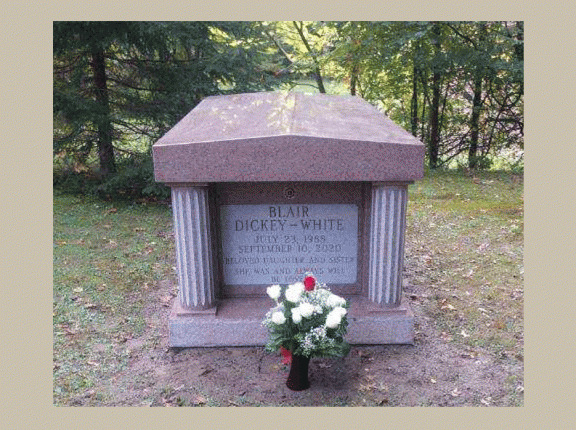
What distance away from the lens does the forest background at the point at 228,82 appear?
867 cm

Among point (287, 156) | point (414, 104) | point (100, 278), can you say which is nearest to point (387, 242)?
point (287, 156)

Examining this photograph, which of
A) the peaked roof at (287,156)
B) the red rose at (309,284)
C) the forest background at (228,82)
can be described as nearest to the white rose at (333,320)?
the red rose at (309,284)

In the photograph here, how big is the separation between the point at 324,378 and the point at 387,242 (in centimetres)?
120

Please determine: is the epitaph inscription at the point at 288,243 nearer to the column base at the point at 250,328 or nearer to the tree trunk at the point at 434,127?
the column base at the point at 250,328

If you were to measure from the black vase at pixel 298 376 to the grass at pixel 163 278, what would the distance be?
245mm

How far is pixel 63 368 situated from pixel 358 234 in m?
2.71

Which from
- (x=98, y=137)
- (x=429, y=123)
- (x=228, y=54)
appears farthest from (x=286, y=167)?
(x=429, y=123)

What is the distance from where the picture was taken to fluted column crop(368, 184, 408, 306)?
166 inches

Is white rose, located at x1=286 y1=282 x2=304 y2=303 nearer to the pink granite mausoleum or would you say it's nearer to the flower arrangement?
the flower arrangement

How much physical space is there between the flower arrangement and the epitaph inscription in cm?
87

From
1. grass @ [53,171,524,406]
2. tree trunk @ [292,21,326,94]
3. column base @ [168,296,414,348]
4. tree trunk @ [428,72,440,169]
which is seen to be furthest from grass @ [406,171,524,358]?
tree trunk @ [292,21,326,94]

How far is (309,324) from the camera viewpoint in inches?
147

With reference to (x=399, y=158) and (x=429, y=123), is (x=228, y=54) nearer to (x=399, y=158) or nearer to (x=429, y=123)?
(x=399, y=158)

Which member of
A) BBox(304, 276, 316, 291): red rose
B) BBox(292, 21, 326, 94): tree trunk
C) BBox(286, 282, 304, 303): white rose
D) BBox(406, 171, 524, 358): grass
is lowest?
BBox(406, 171, 524, 358): grass
